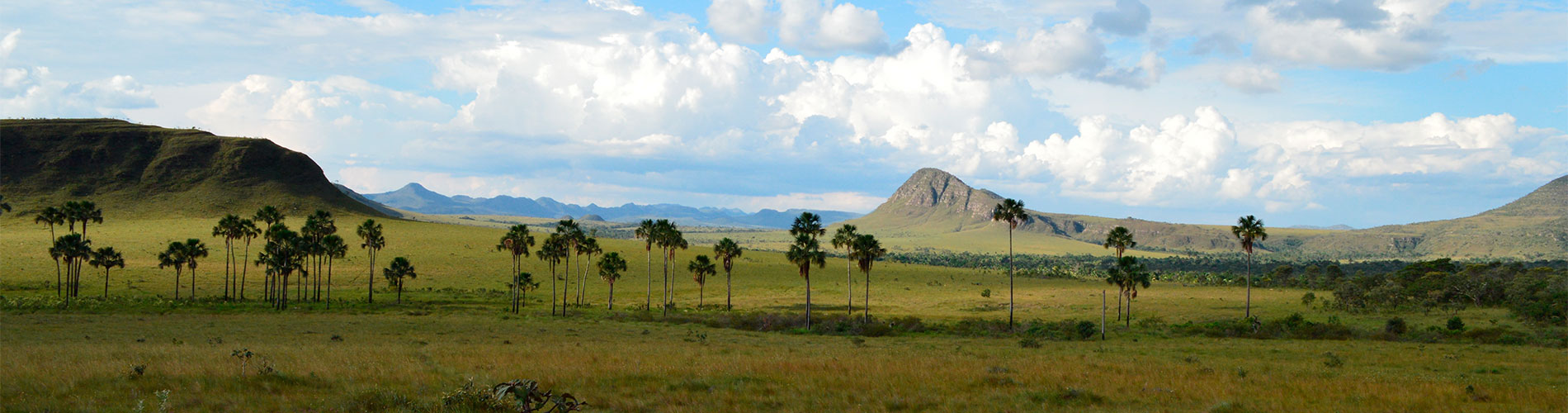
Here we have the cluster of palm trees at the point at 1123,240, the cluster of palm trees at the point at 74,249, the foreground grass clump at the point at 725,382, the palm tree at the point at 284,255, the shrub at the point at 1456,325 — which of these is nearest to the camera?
the foreground grass clump at the point at 725,382

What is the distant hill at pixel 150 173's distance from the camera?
158m

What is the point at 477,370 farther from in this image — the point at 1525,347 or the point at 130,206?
the point at 130,206

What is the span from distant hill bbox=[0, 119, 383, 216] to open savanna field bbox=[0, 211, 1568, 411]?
80038 millimetres

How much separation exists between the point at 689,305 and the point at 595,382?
226ft

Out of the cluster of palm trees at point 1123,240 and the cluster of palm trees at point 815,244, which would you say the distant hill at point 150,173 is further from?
the cluster of palm trees at point 1123,240

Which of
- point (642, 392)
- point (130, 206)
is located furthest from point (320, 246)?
point (130, 206)

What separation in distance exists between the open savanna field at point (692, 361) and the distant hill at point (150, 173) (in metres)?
80.0

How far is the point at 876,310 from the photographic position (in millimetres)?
81125

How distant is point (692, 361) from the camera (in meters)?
23.8

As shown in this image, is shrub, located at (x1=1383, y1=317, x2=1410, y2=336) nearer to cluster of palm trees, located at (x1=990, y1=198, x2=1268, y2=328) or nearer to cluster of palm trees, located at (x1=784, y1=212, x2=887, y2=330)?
cluster of palm trees, located at (x1=990, y1=198, x2=1268, y2=328)

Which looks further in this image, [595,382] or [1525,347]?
[1525,347]

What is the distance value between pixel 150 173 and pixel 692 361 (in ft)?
680

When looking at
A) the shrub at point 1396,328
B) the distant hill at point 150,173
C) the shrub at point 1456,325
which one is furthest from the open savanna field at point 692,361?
the distant hill at point 150,173

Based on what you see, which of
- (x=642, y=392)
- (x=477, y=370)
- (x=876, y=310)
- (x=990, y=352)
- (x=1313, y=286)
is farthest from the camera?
(x=1313, y=286)
